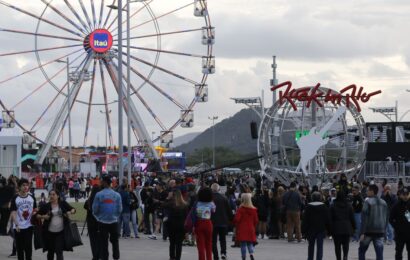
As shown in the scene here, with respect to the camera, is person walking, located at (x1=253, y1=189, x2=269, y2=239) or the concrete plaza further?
person walking, located at (x1=253, y1=189, x2=269, y2=239)

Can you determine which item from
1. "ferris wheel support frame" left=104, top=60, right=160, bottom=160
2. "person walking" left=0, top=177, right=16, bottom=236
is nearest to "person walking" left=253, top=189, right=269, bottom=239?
"person walking" left=0, top=177, right=16, bottom=236

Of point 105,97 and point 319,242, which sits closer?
point 319,242

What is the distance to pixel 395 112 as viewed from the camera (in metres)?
106

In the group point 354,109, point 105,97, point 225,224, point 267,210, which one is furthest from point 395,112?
point 225,224

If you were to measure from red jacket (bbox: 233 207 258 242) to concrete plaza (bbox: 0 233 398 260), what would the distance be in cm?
234

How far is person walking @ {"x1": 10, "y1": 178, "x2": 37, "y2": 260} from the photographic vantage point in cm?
1883

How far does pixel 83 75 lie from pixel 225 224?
3726 centimetres

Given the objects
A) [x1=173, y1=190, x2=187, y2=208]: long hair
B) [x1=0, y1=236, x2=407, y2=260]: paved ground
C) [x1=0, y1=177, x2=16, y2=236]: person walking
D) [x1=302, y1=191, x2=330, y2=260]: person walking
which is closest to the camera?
[x1=302, y1=191, x2=330, y2=260]: person walking

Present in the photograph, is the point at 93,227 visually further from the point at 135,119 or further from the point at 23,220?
the point at 135,119

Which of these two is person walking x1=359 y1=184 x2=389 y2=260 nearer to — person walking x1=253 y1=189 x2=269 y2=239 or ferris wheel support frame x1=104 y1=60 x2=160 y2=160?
person walking x1=253 y1=189 x2=269 y2=239

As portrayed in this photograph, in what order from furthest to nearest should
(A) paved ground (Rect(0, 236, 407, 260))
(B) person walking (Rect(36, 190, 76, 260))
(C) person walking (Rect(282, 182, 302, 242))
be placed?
1. (C) person walking (Rect(282, 182, 302, 242))
2. (A) paved ground (Rect(0, 236, 407, 260))
3. (B) person walking (Rect(36, 190, 76, 260))

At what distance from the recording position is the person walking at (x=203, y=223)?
60.5ft

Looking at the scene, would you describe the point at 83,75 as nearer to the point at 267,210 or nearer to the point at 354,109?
the point at 354,109

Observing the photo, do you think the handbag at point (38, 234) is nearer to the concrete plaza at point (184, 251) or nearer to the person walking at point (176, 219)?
the concrete plaza at point (184, 251)
